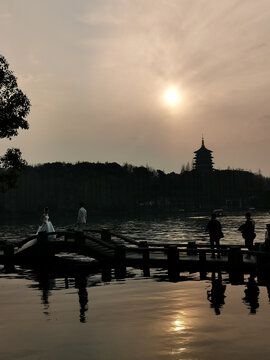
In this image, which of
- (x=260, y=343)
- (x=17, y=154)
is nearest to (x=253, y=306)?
(x=260, y=343)

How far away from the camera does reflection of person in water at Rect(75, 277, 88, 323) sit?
49.5ft

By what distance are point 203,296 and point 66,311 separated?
490cm

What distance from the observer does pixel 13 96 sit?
3209 centimetres

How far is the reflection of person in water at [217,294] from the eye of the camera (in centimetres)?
1597

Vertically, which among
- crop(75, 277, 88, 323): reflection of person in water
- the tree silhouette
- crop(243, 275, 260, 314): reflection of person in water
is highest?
the tree silhouette

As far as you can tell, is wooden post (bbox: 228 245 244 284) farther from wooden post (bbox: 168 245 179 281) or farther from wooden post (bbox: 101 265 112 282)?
wooden post (bbox: 101 265 112 282)

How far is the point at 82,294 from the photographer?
1886cm

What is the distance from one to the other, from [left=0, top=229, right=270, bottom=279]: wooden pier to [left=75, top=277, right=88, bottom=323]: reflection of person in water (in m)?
2.03

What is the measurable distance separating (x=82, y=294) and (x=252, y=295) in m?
5.96

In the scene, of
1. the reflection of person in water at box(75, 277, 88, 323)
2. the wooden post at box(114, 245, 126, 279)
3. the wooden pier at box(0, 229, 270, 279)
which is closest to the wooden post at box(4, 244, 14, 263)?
the wooden pier at box(0, 229, 270, 279)

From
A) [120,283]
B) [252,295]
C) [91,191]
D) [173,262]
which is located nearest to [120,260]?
[173,262]

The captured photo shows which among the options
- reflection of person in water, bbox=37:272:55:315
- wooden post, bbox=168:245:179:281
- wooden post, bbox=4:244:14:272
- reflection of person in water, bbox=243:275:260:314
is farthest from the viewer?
wooden post, bbox=4:244:14:272

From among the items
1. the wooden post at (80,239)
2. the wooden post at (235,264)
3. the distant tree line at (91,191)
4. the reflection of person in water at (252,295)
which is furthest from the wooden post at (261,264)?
the distant tree line at (91,191)

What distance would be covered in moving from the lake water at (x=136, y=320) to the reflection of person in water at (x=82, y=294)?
34 mm
